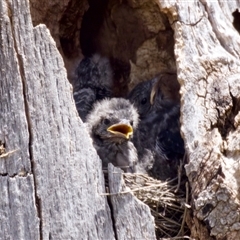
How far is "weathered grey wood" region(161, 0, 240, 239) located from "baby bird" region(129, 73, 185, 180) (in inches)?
17.0

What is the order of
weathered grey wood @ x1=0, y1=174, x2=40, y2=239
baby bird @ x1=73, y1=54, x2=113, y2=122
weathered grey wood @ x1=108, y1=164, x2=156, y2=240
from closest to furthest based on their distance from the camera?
weathered grey wood @ x1=0, y1=174, x2=40, y2=239 < weathered grey wood @ x1=108, y1=164, x2=156, y2=240 < baby bird @ x1=73, y1=54, x2=113, y2=122

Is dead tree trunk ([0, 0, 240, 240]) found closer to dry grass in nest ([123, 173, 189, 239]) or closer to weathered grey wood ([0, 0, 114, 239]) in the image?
weathered grey wood ([0, 0, 114, 239])

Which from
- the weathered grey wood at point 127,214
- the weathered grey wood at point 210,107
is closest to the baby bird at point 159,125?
the weathered grey wood at point 210,107

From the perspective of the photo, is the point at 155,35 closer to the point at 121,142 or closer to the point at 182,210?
the point at 121,142

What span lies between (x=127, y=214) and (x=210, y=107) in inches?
31.1

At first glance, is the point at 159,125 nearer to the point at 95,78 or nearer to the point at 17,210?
the point at 95,78

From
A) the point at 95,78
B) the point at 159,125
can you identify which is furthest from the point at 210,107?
the point at 95,78

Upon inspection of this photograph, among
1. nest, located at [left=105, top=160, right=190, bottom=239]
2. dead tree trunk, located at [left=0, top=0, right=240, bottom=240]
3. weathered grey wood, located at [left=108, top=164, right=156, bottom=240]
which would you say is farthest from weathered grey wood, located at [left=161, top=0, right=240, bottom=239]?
weathered grey wood, located at [left=108, top=164, right=156, bottom=240]

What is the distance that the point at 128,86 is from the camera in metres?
5.33

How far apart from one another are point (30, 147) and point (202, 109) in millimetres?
959

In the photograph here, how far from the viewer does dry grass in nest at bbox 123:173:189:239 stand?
3.85 m

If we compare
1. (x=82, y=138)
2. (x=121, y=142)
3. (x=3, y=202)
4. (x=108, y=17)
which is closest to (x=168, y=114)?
(x=121, y=142)

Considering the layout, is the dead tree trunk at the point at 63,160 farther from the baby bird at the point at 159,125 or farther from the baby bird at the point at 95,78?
the baby bird at the point at 95,78

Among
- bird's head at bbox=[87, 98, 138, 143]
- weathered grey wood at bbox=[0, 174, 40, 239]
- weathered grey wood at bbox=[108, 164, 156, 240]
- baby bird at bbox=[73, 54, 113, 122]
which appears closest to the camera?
weathered grey wood at bbox=[0, 174, 40, 239]
